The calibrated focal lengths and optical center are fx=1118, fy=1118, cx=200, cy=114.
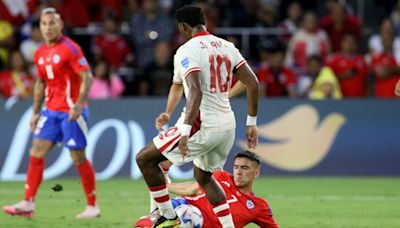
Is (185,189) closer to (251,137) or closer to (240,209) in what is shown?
(240,209)

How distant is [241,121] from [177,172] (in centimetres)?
128

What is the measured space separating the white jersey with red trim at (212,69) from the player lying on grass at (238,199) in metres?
0.65

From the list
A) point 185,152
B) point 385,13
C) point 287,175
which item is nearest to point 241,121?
point 287,175

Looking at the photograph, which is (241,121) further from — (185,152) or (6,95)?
(185,152)

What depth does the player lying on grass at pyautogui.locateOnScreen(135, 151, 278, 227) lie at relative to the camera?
10094mm

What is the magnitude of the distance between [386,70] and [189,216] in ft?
29.6

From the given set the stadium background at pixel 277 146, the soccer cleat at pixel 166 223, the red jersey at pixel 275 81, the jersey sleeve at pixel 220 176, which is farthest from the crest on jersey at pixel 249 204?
the red jersey at pixel 275 81

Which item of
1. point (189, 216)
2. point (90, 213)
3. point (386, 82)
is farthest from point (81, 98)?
point (386, 82)

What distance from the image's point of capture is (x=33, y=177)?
12141 millimetres

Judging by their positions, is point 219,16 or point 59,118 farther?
point 219,16

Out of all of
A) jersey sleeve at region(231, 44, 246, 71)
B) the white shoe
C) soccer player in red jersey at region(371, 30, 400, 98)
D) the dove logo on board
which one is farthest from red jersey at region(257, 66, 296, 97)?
jersey sleeve at region(231, 44, 246, 71)

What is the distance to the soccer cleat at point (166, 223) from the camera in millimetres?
9852

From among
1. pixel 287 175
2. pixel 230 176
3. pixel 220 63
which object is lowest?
pixel 287 175

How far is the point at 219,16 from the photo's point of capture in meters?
20.2
